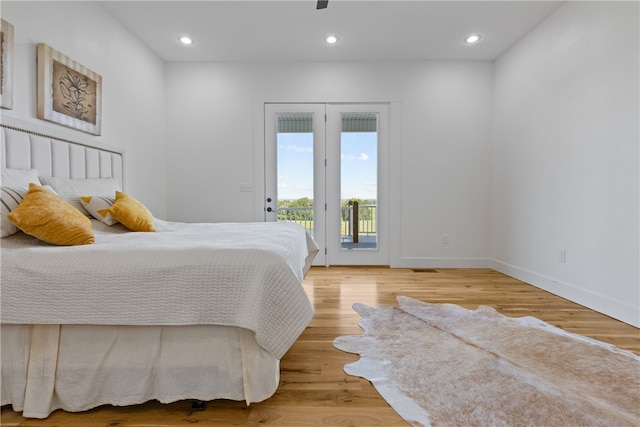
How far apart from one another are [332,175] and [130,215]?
8.59ft

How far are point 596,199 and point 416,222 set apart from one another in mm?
1918

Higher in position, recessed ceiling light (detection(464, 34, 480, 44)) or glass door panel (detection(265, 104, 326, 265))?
recessed ceiling light (detection(464, 34, 480, 44))

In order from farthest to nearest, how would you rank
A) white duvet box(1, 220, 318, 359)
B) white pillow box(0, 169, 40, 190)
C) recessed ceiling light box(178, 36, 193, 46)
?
recessed ceiling light box(178, 36, 193, 46), white pillow box(0, 169, 40, 190), white duvet box(1, 220, 318, 359)

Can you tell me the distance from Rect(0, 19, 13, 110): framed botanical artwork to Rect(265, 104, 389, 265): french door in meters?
2.52

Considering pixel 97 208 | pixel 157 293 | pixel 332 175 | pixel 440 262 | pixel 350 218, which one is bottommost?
pixel 440 262

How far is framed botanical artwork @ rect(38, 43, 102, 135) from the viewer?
2252 millimetres

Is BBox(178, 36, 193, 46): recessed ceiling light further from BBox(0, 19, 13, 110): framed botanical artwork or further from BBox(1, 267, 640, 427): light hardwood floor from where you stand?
BBox(1, 267, 640, 427): light hardwood floor

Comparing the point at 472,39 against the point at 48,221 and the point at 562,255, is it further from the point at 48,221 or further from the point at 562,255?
the point at 48,221

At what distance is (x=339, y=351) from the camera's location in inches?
72.8

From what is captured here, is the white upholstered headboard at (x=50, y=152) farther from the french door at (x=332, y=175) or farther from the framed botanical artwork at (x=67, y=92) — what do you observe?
the french door at (x=332, y=175)

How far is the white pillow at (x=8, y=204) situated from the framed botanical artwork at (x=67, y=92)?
937mm

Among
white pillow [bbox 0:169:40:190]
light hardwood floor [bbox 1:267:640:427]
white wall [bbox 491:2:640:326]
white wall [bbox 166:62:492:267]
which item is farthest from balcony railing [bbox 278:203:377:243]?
white pillow [bbox 0:169:40:190]

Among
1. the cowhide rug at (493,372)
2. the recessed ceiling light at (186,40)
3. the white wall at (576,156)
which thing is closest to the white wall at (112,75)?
the recessed ceiling light at (186,40)

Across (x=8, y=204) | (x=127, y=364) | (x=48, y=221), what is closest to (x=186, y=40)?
(x=8, y=204)
